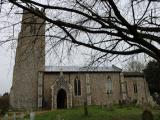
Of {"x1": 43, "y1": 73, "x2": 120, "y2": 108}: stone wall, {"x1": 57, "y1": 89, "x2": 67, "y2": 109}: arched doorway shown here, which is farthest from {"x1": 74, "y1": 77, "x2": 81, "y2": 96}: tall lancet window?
{"x1": 57, "y1": 89, "x2": 67, "y2": 109}: arched doorway

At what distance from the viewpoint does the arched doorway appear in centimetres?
3789

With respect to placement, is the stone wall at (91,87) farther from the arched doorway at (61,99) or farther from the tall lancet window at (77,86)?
the arched doorway at (61,99)

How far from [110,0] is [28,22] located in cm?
178

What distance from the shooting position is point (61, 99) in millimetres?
38688

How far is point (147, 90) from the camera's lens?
142ft

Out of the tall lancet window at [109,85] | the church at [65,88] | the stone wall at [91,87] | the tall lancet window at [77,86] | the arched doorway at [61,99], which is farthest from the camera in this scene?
the tall lancet window at [109,85]

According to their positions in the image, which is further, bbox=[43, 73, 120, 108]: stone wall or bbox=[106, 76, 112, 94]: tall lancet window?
bbox=[106, 76, 112, 94]: tall lancet window

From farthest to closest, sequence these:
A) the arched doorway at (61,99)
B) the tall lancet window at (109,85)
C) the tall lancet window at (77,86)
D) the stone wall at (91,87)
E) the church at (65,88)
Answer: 1. the tall lancet window at (109,85)
2. the tall lancet window at (77,86)
3. the stone wall at (91,87)
4. the arched doorway at (61,99)
5. the church at (65,88)

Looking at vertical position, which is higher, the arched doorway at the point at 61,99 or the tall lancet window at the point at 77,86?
the tall lancet window at the point at 77,86

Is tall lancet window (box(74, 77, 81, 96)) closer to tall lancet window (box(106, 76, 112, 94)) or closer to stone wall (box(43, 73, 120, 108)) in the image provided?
stone wall (box(43, 73, 120, 108))

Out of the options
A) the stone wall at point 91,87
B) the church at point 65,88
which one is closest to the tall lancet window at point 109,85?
the church at point 65,88

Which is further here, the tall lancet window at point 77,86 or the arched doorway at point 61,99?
the tall lancet window at point 77,86

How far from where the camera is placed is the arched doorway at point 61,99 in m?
37.9

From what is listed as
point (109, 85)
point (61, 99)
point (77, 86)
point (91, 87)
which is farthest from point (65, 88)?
point (109, 85)
